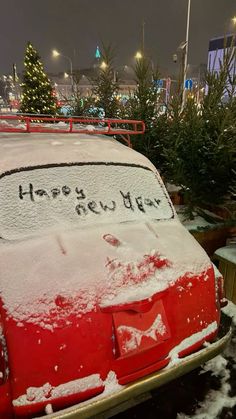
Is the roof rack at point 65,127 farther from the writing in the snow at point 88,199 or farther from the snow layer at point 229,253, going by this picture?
the snow layer at point 229,253

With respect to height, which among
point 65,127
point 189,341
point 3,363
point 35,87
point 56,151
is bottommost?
point 189,341

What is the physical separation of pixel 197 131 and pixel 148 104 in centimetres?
268

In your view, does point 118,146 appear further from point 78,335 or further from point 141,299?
point 78,335

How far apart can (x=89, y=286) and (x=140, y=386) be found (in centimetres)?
78

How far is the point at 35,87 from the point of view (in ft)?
55.8

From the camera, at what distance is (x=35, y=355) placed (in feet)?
6.31

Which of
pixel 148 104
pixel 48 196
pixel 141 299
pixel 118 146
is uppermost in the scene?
pixel 148 104

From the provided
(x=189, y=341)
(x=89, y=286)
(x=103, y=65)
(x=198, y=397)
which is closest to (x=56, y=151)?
(x=89, y=286)

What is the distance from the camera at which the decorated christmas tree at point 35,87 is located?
54.9ft

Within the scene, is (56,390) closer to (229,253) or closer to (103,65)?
(229,253)

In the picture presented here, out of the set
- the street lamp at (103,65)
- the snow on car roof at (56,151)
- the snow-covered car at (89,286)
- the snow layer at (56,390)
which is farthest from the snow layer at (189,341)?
the street lamp at (103,65)

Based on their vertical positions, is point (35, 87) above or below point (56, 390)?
above

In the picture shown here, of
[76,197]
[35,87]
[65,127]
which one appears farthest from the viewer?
[35,87]

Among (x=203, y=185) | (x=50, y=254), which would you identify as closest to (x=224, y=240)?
(x=203, y=185)
